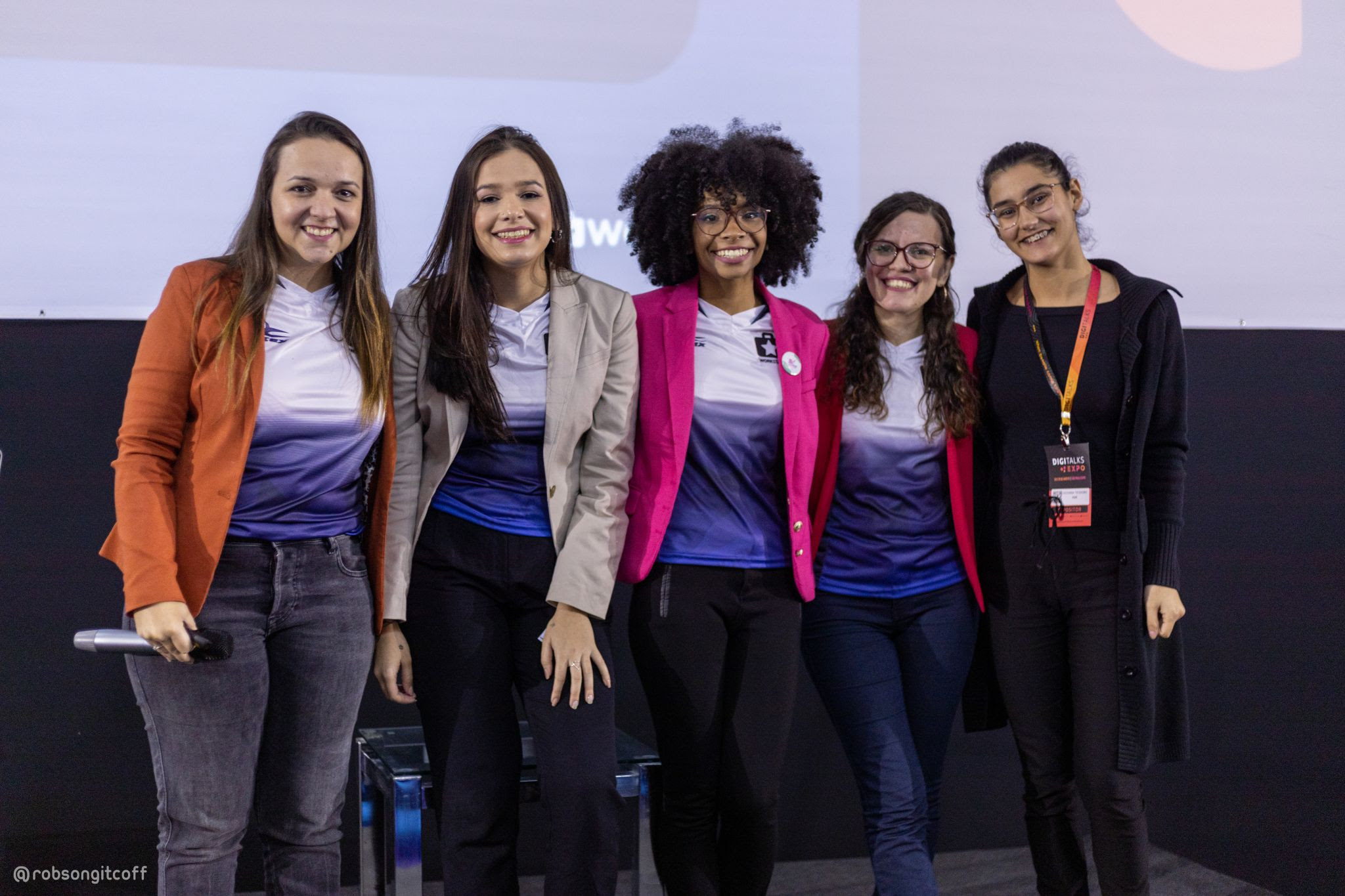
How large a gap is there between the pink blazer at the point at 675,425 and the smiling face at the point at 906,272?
8.8 inches

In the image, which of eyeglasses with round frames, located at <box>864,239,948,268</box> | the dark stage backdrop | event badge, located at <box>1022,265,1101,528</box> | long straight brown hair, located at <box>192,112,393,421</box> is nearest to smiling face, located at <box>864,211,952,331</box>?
eyeglasses with round frames, located at <box>864,239,948,268</box>

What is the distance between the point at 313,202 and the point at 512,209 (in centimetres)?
34

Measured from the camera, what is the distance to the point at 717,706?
6.35 feet

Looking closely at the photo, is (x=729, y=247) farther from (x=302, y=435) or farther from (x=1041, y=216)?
(x=302, y=435)

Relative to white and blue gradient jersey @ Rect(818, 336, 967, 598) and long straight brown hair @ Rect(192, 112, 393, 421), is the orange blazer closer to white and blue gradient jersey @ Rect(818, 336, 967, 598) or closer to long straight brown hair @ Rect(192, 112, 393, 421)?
long straight brown hair @ Rect(192, 112, 393, 421)

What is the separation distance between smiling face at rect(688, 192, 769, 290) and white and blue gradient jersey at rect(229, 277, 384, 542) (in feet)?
2.39

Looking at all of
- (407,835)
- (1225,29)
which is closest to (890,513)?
(407,835)

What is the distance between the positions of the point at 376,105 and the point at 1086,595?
2.09 m

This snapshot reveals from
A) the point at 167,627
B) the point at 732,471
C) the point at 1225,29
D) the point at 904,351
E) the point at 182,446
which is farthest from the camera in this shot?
the point at 1225,29

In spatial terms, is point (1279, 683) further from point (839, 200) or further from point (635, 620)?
point (635, 620)

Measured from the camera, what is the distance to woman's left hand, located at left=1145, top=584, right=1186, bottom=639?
6.66ft

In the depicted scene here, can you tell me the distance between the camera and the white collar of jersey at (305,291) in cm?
180

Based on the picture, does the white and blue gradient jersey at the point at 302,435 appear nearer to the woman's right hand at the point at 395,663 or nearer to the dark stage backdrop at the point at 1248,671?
the woman's right hand at the point at 395,663

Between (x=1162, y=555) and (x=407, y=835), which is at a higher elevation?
(x=1162, y=555)
